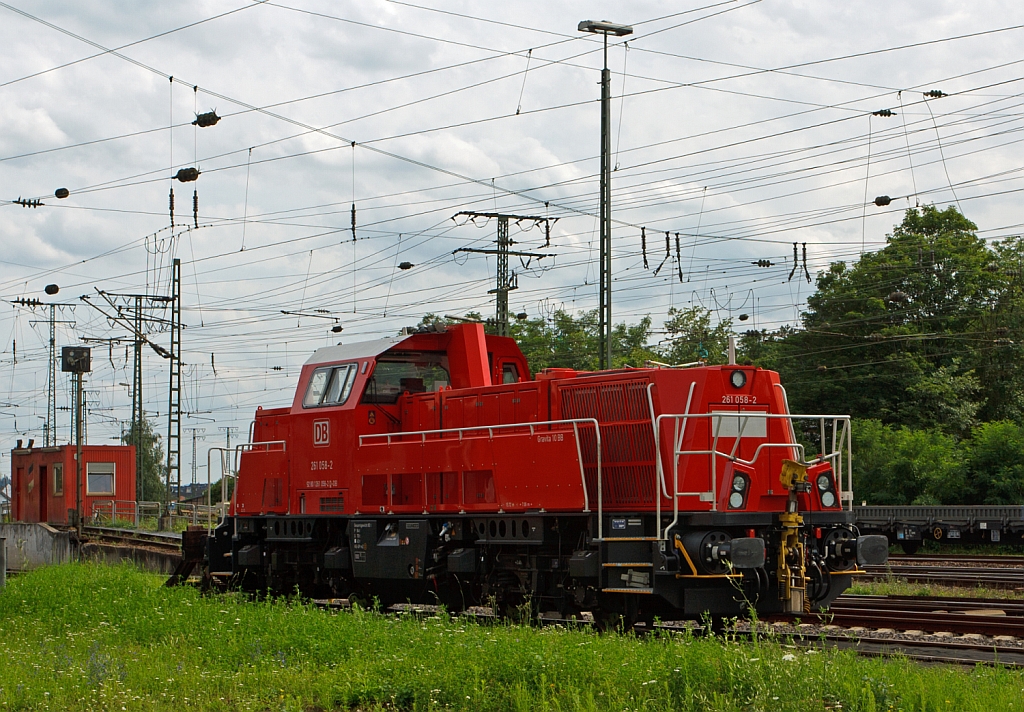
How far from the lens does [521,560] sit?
12992 mm

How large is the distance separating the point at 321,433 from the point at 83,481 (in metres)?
32.2

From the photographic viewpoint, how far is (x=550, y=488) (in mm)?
12195

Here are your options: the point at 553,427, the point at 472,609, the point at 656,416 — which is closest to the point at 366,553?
the point at 472,609

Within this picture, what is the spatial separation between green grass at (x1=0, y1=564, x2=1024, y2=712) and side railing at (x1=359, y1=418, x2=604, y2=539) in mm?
1722

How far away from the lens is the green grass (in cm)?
759

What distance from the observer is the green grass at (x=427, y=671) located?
Result: 24.9 feet

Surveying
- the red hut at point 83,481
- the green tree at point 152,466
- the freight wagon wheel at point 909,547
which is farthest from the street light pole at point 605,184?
the green tree at point 152,466

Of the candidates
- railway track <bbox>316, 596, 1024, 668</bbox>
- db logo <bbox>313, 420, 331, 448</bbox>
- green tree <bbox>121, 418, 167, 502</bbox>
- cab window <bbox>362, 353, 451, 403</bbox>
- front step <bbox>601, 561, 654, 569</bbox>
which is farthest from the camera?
green tree <bbox>121, 418, 167, 502</bbox>

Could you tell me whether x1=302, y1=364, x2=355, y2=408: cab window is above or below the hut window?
above

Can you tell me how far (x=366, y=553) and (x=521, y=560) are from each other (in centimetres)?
271

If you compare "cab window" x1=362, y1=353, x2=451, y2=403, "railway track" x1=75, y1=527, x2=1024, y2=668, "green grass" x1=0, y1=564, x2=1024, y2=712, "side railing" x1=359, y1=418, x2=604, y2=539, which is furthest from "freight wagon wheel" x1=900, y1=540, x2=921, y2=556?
"green grass" x1=0, y1=564, x2=1024, y2=712

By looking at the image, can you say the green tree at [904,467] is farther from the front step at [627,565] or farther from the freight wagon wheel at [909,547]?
the front step at [627,565]

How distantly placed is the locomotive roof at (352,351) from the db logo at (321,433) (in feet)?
3.01

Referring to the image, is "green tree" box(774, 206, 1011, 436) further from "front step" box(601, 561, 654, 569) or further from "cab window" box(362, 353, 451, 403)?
"front step" box(601, 561, 654, 569)
